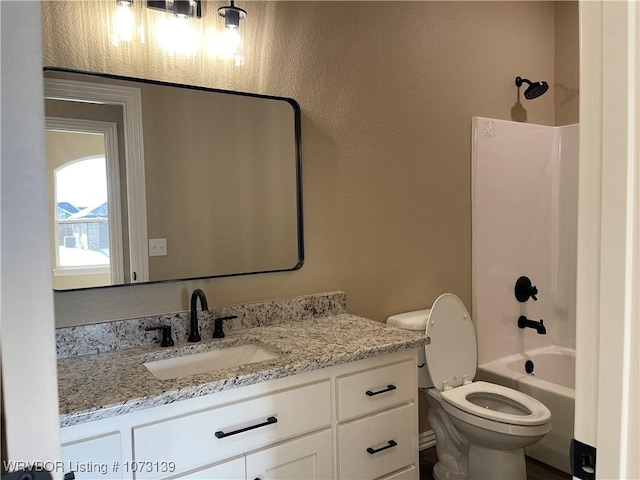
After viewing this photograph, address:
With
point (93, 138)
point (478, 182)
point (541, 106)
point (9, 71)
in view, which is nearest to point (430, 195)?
point (478, 182)

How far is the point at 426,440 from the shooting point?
2.78m

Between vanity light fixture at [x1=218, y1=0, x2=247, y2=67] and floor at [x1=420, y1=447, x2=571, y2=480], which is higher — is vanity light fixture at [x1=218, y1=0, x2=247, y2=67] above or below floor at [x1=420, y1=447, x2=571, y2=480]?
above

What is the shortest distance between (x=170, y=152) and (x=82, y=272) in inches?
22.3

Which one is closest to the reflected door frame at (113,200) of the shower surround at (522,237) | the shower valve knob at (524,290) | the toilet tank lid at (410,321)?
the toilet tank lid at (410,321)

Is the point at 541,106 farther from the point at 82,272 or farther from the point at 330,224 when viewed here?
the point at 82,272

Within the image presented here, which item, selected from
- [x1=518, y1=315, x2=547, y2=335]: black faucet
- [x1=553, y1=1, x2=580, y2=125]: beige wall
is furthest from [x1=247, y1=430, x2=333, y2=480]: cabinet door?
[x1=553, y1=1, x2=580, y2=125]: beige wall

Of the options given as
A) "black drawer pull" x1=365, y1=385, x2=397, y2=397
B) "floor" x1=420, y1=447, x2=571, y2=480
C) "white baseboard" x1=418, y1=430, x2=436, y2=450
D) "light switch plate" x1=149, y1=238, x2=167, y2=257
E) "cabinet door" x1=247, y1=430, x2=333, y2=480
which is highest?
"light switch plate" x1=149, y1=238, x2=167, y2=257

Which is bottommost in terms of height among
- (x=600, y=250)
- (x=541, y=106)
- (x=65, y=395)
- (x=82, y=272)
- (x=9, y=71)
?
(x=65, y=395)

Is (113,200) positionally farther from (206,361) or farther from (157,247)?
(206,361)

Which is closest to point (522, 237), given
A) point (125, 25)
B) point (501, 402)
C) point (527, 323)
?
point (527, 323)

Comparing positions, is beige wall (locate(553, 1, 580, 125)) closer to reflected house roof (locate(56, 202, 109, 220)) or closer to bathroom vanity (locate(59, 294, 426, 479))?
bathroom vanity (locate(59, 294, 426, 479))

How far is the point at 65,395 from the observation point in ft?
4.35

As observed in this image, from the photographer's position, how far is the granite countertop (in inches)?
51.4

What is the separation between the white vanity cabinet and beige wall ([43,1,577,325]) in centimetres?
60
